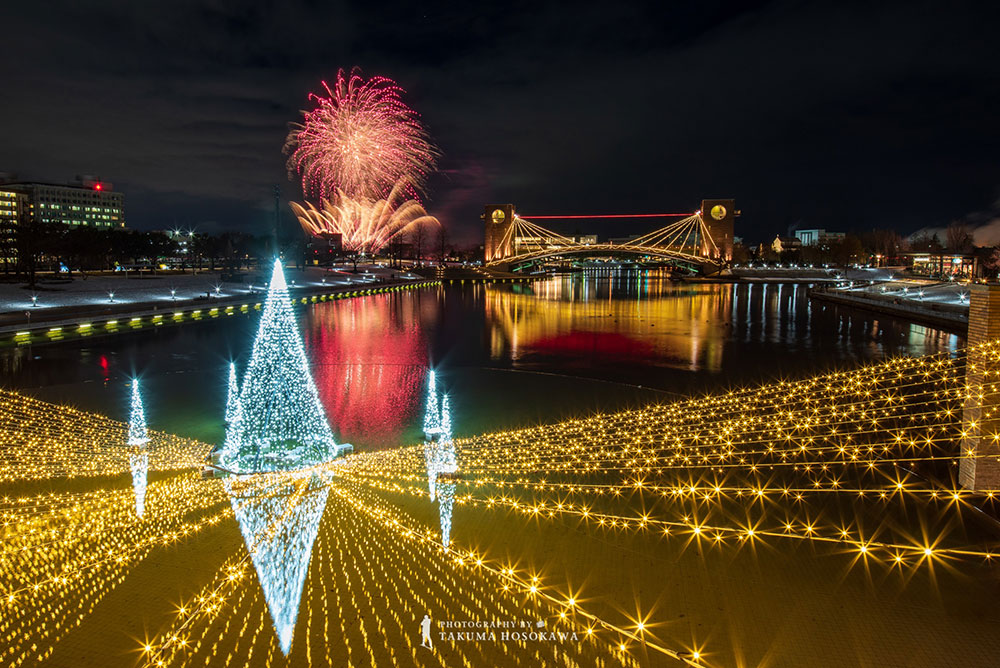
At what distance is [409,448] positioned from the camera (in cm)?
757

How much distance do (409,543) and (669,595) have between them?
7.20ft

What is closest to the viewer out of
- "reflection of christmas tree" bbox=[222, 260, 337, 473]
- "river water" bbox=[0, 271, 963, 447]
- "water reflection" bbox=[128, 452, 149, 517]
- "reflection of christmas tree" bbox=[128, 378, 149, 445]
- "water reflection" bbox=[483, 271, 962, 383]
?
"water reflection" bbox=[128, 452, 149, 517]

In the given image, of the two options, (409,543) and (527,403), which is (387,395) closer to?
(527,403)

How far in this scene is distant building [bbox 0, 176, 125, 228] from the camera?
85.9m

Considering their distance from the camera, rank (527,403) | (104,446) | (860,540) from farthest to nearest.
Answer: (527,403) < (104,446) < (860,540)

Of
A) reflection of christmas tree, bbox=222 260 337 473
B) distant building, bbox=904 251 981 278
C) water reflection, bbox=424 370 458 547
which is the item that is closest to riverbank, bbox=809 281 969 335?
distant building, bbox=904 251 981 278

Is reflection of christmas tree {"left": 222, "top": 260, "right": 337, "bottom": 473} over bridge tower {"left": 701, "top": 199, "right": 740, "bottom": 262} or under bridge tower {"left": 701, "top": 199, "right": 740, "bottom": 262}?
under

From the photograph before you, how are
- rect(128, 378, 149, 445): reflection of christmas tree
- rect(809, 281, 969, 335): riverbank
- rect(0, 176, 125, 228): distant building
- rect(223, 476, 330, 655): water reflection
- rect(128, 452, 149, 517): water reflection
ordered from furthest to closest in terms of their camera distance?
rect(0, 176, 125, 228): distant building
rect(809, 281, 969, 335): riverbank
rect(128, 378, 149, 445): reflection of christmas tree
rect(128, 452, 149, 517): water reflection
rect(223, 476, 330, 655): water reflection

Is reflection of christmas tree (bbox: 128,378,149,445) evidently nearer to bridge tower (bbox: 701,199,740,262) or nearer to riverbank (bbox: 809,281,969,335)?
riverbank (bbox: 809,281,969,335)

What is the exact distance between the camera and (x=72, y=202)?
3664 inches

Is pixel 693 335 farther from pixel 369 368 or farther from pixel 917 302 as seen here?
pixel 917 302

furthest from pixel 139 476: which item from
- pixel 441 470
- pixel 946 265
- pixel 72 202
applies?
pixel 72 202

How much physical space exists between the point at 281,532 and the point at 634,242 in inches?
3197

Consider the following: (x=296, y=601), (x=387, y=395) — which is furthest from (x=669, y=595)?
(x=387, y=395)
